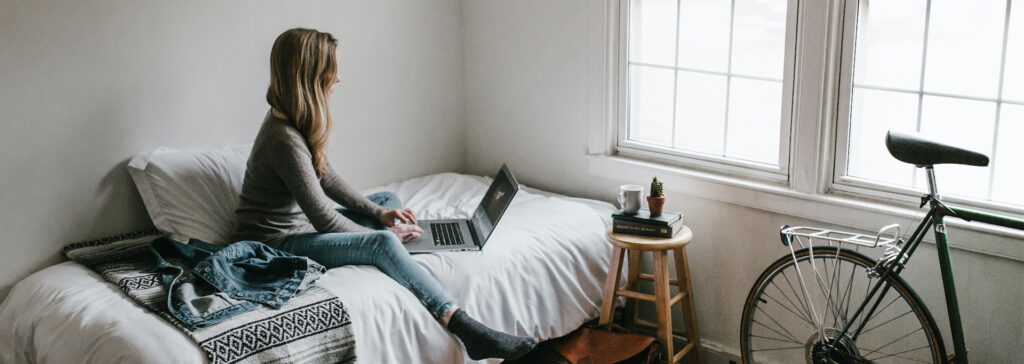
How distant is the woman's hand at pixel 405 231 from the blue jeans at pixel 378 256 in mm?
187

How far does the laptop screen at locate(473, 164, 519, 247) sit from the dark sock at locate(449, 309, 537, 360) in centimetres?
Answer: 38

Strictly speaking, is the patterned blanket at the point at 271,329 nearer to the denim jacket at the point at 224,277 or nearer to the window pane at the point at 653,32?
the denim jacket at the point at 224,277

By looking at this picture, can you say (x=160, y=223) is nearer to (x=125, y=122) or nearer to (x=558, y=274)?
(x=125, y=122)

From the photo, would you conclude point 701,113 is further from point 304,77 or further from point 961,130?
point 304,77

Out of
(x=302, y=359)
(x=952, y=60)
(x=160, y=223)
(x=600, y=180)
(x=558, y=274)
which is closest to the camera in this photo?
(x=302, y=359)

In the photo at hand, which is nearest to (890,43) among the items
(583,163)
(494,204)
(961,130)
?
(961,130)

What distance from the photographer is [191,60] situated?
2.89 metres

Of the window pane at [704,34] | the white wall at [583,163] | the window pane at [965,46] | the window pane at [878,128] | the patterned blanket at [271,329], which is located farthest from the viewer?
the window pane at [704,34]

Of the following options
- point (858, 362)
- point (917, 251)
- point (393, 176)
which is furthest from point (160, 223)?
point (917, 251)

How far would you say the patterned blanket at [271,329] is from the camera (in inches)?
80.1

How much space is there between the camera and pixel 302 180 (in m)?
2.52

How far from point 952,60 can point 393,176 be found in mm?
2258

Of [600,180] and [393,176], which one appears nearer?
[600,180]

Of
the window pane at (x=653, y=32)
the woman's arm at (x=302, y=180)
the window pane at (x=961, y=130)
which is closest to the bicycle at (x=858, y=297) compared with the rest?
→ the window pane at (x=961, y=130)
